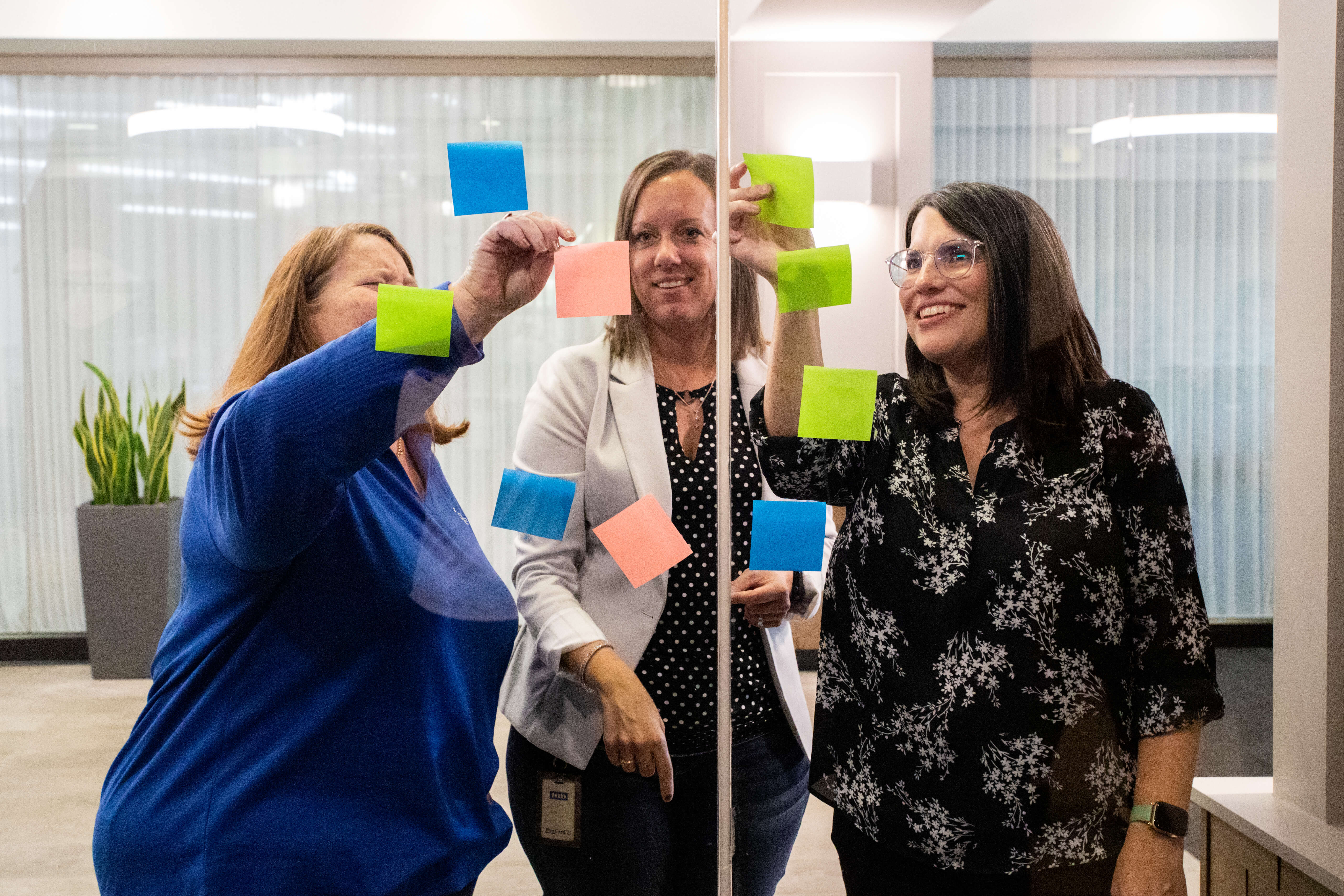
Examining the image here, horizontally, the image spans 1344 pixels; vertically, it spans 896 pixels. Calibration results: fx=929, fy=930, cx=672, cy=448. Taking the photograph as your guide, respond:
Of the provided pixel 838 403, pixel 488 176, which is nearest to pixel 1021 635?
pixel 838 403

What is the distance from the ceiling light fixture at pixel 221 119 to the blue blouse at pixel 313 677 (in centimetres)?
36

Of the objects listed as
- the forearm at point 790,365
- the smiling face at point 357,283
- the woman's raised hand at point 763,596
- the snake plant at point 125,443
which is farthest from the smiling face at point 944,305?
the snake plant at point 125,443

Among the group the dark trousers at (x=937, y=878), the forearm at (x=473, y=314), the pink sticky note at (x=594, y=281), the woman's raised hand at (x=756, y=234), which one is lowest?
the dark trousers at (x=937, y=878)

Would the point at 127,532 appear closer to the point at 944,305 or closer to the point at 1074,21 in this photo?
the point at 944,305

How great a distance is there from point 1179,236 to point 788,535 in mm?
603

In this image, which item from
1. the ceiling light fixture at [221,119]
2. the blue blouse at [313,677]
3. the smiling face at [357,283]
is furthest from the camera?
the ceiling light fixture at [221,119]

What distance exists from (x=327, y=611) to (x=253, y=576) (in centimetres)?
8

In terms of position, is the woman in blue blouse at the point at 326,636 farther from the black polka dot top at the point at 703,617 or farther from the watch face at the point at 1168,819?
the watch face at the point at 1168,819

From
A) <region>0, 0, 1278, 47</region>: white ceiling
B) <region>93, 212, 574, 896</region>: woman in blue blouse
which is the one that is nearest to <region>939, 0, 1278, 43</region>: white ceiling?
<region>0, 0, 1278, 47</region>: white ceiling

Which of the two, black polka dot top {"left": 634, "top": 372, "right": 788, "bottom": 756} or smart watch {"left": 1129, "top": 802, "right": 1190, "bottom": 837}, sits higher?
black polka dot top {"left": 634, "top": 372, "right": 788, "bottom": 756}

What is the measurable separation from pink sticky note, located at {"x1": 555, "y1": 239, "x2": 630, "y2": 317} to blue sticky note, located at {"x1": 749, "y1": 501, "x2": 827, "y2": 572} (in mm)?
310

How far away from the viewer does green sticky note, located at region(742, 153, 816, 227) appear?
1137mm

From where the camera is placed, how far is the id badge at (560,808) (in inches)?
46.7

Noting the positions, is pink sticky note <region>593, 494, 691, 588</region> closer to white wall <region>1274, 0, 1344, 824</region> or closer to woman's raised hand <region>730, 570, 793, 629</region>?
woman's raised hand <region>730, 570, 793, 629</region>
